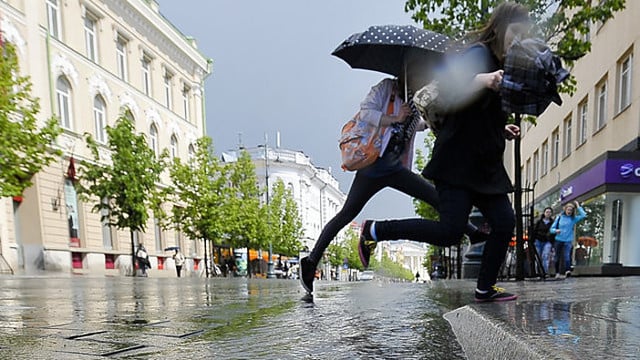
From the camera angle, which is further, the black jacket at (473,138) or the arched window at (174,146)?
the arched window at (174,146)

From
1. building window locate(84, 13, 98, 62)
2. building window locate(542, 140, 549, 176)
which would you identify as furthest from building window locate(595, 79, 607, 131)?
building window locate(84, 13, 98, 62)

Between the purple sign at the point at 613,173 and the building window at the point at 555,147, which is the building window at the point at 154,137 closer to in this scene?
the building window at the point at 555,147

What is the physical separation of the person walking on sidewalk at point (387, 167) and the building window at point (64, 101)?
20506mm

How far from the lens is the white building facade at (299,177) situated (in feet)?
185

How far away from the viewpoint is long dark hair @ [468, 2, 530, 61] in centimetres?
230

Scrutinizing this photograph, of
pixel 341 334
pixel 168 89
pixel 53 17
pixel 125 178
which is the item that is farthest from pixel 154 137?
pixel 341 334

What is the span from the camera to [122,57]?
2523 cm

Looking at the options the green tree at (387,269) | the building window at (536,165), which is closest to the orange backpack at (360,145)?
the building window at (536,165)

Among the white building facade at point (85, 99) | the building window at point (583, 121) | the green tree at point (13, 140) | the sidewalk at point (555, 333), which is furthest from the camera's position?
the white building facade at point (85, 99)

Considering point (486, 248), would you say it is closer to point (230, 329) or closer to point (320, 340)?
point (320, 340)

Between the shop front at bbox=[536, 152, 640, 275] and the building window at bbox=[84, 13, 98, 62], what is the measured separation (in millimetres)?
23233

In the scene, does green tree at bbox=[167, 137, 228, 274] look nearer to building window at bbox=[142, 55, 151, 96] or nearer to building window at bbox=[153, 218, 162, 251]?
building window at bbox=[153, 218, 162, 251]

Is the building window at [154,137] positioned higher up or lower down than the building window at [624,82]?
higher up

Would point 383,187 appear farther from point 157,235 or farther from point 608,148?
point 157,235
